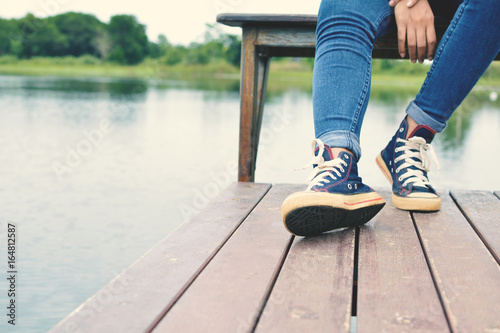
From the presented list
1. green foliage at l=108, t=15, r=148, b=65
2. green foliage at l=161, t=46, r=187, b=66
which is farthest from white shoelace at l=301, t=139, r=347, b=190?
green foliage at l=108, t=15, r=148, b=65

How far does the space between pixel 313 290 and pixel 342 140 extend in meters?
0.37

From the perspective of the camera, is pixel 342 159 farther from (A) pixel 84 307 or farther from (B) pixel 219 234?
(A) pixel 84 307

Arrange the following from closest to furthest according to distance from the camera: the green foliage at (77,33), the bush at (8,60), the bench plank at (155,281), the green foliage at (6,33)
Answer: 1. the bench plank at (155,281)
2. the green foliage at (6,33)
3. the bush at (8,60)
4. the green foliage at (77,33)

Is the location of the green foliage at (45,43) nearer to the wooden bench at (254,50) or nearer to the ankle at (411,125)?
the wooden bench at (254,50)

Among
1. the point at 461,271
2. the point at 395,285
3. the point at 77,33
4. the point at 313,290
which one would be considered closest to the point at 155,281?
the point at 313,290

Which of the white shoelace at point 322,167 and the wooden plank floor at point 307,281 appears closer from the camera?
the wooden plank floor at point 307,281

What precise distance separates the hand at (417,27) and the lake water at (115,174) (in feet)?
3.37

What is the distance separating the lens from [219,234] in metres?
0.98

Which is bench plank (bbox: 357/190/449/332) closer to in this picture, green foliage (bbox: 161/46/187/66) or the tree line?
the tree line

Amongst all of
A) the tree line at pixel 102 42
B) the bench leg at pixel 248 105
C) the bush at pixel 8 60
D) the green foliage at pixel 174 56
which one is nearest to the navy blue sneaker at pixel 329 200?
the bench leg at pixel 248 105

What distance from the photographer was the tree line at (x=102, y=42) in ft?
102

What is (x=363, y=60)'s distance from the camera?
1.04 meters

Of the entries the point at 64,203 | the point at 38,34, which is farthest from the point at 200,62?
the point at 64,203

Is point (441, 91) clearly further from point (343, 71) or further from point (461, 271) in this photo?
point (461, 271)
